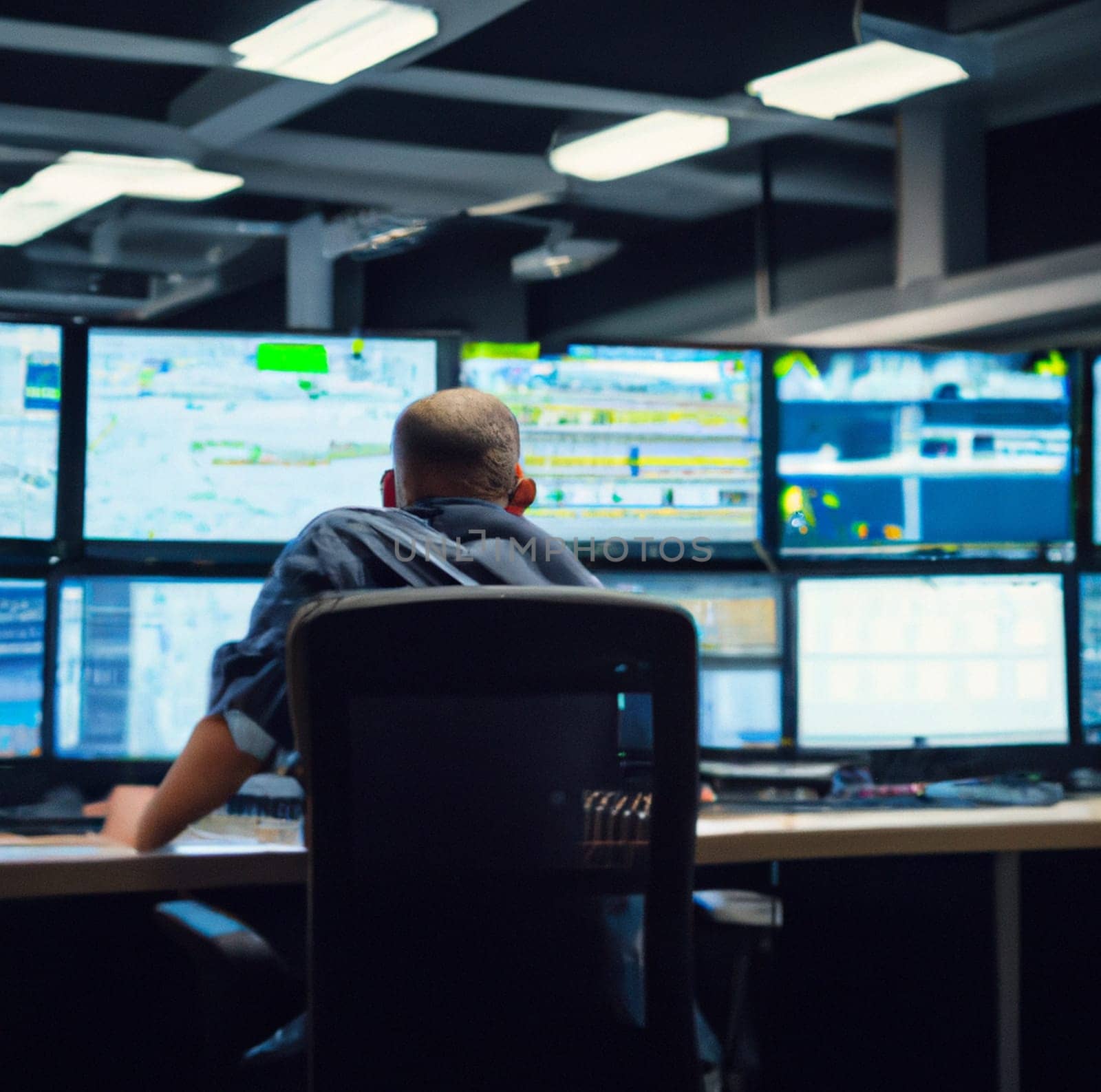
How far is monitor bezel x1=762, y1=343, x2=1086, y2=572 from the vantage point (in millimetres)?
2510

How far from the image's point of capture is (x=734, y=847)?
1.85 metres

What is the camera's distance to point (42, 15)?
4.54 meters

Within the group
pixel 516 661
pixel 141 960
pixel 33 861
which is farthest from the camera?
pixel 141 960

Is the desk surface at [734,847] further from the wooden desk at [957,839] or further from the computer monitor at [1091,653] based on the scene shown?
the computer monitor at [1091,653]

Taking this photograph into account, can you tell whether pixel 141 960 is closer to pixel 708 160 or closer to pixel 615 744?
pixel 615 744

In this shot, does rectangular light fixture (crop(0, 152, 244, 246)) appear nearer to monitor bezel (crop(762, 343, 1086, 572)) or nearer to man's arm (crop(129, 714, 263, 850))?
monitor bezel (crop(762, 343, 1086, 572))

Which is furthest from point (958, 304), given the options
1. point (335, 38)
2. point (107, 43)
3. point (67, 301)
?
point (67, 301)

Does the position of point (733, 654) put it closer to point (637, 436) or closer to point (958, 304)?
point (637, 436)

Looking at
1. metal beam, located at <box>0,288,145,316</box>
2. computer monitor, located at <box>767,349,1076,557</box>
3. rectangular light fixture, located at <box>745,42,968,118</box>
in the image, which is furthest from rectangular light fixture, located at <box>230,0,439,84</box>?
metal beam, located at <box>0,288,145,316</box>

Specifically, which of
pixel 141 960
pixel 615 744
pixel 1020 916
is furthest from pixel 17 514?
pixel 1020 916

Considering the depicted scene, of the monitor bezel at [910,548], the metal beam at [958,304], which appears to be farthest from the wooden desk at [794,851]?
the metal beam at [958,304]

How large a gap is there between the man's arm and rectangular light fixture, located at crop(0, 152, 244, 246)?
4300 mm

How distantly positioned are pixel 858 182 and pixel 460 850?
4.83 meters

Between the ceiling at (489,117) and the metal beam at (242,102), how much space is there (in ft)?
0.04
